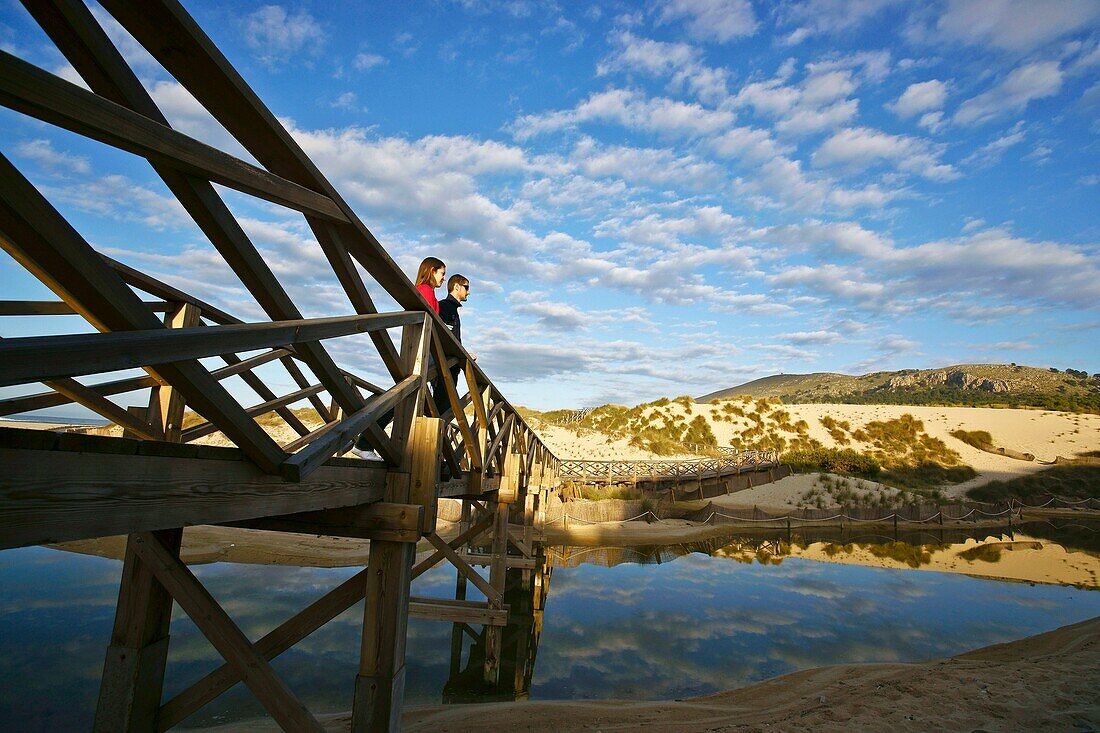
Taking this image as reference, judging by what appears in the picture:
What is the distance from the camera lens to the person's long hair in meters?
5.07

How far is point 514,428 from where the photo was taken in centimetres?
988

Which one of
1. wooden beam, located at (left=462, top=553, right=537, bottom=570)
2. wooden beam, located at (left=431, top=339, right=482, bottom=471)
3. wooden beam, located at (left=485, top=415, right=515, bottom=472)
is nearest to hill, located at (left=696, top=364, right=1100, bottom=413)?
wooden beam, located at (left=462, top=553, right=537, bottom=570)

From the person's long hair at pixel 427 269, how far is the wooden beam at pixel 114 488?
9.39 feet

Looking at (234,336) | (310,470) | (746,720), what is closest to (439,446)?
(310,470)

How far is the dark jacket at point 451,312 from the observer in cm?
583

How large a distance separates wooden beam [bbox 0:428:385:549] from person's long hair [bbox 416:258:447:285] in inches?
113

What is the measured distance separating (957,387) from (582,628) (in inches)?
3975

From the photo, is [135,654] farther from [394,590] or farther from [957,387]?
[957,387]

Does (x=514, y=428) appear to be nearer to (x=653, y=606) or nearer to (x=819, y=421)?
(x=653, y=606)

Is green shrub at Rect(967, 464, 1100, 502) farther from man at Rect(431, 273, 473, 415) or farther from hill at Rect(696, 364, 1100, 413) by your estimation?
man at Rect(431, 273, 473, 415)

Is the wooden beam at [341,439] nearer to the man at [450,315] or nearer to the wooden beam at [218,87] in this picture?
the wooden beam at [218,87]

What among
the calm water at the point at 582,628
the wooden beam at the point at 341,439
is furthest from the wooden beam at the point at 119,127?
the calm water at the point at 582,628

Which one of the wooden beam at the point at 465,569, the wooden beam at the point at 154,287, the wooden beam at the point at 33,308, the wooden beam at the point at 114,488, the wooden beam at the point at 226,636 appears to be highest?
the wooden beam at the point at 154,287

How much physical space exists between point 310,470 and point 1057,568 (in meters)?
22.4
